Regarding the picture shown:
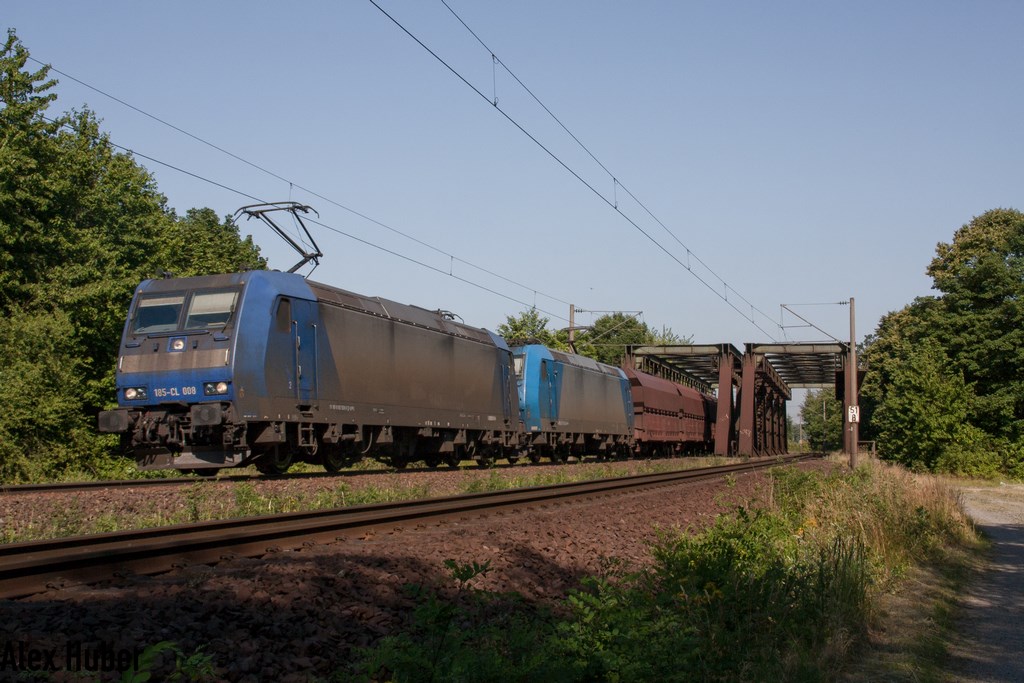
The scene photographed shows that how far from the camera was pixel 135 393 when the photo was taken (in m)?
16.3

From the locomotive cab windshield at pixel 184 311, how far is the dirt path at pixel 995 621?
12.1m

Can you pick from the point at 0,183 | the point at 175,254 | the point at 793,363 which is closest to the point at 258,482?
the point at 0,183

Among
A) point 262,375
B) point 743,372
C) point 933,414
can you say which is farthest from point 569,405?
point 743,372

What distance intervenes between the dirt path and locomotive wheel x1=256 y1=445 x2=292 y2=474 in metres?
12.0

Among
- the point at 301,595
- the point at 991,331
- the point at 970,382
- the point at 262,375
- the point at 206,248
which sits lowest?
the point at 301,595

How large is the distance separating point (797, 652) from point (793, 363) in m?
60.6

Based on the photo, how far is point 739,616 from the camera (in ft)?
28.2

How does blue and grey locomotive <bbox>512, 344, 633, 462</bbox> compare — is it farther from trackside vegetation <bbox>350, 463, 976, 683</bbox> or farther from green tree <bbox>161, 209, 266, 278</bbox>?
trackside vegetation <bbox>350, 463, 976, 683</bbox>

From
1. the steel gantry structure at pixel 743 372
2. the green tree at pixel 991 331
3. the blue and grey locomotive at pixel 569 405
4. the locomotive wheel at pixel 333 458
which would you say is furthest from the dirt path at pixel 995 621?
the green tree at pixel 991 331

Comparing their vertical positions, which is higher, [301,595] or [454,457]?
[454,457]

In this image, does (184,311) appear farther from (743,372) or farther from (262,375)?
(743,372)

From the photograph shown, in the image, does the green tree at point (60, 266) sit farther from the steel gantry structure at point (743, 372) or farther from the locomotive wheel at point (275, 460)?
the steel gantry structure at point (743, 372)

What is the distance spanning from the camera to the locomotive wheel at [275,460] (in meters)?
17.8

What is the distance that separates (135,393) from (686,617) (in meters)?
11.6
